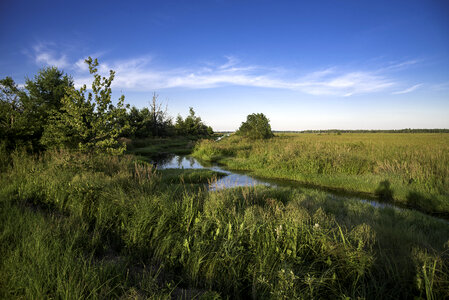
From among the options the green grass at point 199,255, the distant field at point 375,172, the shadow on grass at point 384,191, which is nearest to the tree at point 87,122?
the green grass at point 199,255

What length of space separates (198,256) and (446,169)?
12.4 metres

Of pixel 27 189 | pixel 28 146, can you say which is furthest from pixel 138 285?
pixel 28 146

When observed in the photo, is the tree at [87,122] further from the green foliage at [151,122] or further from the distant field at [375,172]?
the green foliage at [151,122]

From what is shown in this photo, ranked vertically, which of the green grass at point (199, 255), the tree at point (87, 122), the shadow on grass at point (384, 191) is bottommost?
the shadow on grass at point (384, 191)

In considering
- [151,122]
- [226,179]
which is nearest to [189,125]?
[151,122]

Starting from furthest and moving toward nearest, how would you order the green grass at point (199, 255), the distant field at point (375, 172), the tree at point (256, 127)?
the tree at point (256, 127)
the distant field at point (375, 172)
the green grass at point (199, 255)

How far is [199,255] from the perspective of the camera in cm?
342

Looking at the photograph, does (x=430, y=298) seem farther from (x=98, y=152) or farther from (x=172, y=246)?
(x=98, y=152)

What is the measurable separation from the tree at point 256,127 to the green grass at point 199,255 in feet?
104

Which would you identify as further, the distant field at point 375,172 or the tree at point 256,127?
the tree at point 256,127

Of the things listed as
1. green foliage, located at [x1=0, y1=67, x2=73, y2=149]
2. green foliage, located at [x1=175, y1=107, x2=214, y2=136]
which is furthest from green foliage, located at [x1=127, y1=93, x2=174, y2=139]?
green foliage, located at [x1=0, y1=67, x2=73, y2=149]

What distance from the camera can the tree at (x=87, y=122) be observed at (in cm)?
894

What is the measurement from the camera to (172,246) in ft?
12.7

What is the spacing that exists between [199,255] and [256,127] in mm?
35418
